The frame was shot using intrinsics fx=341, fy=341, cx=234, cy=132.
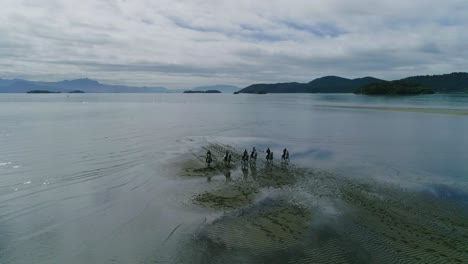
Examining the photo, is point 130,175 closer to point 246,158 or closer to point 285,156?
point 246,158

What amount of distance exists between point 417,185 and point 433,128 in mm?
38312

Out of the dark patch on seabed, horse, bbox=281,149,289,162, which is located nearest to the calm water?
the dark patch on seabed

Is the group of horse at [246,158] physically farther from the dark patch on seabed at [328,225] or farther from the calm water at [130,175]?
the dark patch on seabed at [328,225]

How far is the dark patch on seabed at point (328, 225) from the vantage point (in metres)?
14.5

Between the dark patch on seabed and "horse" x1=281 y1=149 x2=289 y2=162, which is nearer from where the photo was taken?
the dark patch on seabed

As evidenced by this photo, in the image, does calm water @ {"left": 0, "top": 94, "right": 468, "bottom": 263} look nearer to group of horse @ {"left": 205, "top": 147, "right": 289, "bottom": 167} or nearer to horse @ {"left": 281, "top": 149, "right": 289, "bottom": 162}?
horse @ {"left": 281, "top": 149, "right": 289, "bottom": 162}

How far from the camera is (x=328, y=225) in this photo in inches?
687

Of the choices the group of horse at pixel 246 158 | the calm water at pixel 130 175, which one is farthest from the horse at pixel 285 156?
the calm water at pixel 130 175

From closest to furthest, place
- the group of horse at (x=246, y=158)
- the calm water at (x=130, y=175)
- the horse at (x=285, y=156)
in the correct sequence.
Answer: the calm water at (x=130, y=175), the group of horse at (x=246, y=158), the horse at (x=285, y=156)

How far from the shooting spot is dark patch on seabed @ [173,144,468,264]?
14.5 m

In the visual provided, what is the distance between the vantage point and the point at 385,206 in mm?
20188

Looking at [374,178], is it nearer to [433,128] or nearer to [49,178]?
[49,178]

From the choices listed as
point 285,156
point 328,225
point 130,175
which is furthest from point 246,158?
point 328,225

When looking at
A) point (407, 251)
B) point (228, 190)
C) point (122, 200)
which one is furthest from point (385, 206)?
point (122, 200)
